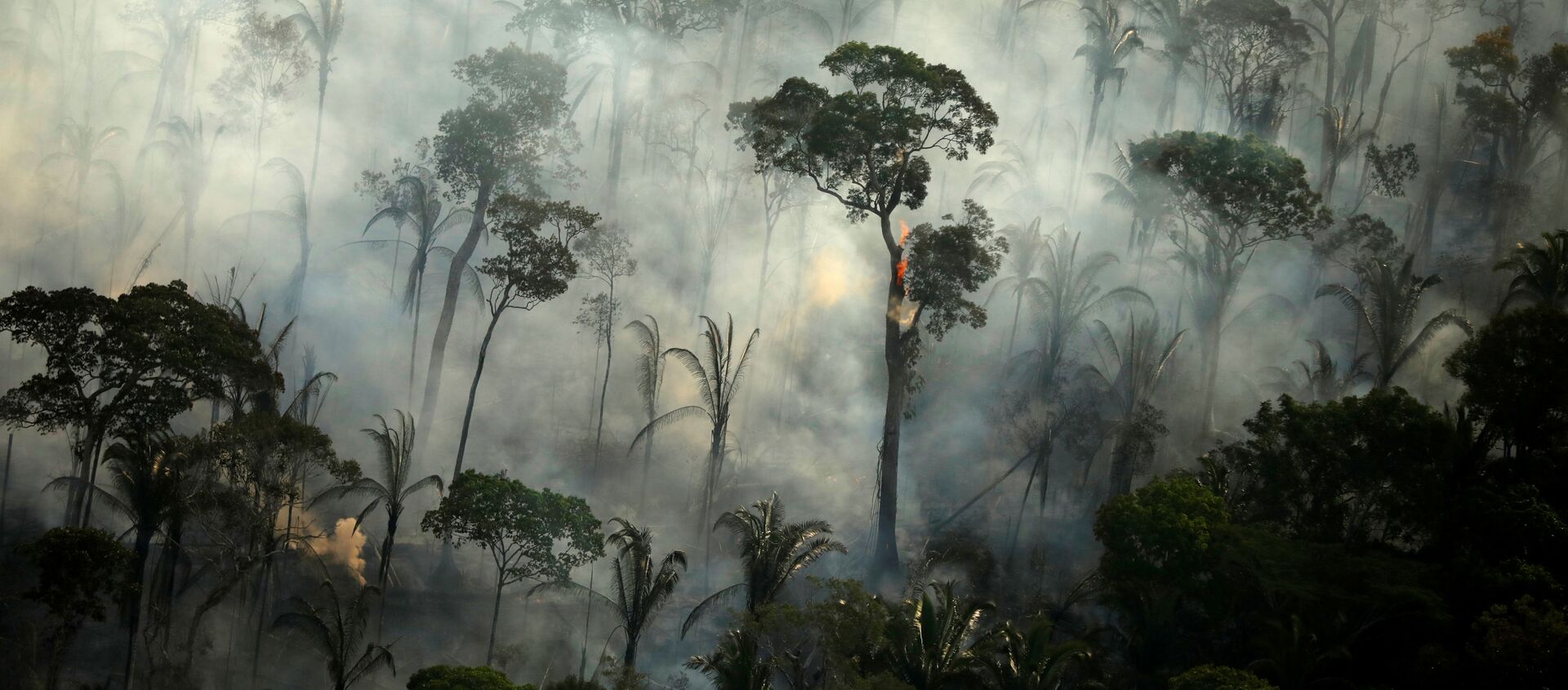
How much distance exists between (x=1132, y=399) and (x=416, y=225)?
30110mm

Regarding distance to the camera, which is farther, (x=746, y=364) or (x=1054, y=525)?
(x=746, y=364)

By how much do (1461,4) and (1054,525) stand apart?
46936 mm

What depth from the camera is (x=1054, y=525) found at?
45812 mm

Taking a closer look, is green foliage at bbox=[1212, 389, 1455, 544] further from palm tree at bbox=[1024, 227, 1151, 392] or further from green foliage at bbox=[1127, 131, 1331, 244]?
palm tree at bbox=[1024, 227, 1151, 392]

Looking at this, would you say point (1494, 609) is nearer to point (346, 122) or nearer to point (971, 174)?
point (971, 174)

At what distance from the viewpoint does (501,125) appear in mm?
50406

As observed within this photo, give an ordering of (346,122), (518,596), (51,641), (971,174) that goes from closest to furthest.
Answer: (51,641)
(518,596)
(346,122)
(971,174)

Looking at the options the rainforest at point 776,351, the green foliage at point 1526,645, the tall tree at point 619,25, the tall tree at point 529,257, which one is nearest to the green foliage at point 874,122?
the rainforest at point 776,351

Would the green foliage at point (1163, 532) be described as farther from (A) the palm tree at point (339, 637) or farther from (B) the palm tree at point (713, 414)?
(A) the palm tree at point (339, 637)

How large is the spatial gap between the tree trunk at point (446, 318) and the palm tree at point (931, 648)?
25685mm

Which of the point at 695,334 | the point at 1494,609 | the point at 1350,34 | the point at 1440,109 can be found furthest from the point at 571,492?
the point at 1350,34

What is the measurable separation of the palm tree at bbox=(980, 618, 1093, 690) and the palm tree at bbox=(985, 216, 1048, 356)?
83.0ft

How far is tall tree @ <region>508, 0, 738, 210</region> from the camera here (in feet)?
201

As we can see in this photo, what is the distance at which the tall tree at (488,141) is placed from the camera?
50.1 m
